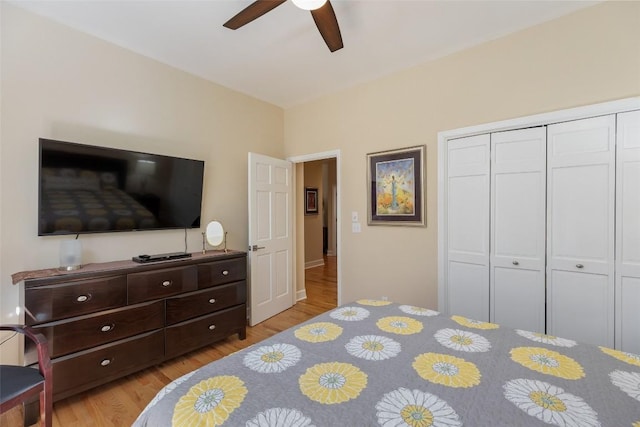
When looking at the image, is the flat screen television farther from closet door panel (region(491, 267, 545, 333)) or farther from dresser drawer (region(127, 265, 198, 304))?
closet door panel (region(491, 267, 545, 333))

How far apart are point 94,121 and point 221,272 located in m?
1.66

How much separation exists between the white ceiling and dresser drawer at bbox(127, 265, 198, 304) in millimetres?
1955

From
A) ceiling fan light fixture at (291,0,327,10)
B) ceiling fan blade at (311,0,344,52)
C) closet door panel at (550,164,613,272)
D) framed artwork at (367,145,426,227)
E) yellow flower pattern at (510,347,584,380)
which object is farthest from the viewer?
framed artwork at (367,145,426,227)

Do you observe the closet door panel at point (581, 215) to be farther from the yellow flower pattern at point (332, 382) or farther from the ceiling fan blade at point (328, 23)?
the yellow flower pattern at point (332, 382)

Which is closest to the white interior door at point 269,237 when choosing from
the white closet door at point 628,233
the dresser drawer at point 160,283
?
the dresser drawer at point 160,283

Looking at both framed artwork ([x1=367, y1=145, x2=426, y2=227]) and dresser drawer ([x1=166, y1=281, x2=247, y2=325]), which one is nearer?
dresser drawer ([x1=166, y1=281, x2=247, y2=325])

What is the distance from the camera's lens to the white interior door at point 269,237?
326 cm

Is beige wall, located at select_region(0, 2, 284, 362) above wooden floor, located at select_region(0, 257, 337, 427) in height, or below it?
above

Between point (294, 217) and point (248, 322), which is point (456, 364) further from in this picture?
point (294, 217)

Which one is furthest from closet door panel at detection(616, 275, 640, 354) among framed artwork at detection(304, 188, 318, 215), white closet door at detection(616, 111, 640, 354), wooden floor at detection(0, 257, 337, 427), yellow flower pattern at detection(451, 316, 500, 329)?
framed artwork at detection(304, 188, 318, 215)

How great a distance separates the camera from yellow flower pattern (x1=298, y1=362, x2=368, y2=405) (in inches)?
37.7

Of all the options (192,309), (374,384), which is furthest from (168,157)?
(374,384)

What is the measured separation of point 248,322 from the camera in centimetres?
331

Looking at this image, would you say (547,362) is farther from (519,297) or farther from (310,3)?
(310,3)
